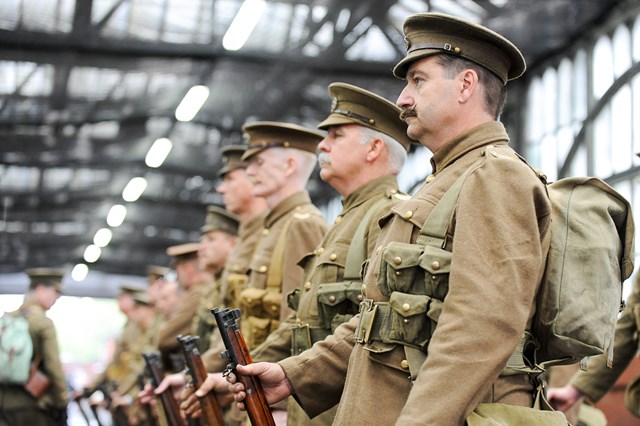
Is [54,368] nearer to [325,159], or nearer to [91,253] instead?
[325,159]

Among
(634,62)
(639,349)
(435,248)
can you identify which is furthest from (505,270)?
(634,62)

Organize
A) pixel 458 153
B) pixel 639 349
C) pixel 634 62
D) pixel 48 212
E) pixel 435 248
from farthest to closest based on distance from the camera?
pixel 48 212, pixel 634 62, pixel 639 349, pixel 458 153, pixel 435 248

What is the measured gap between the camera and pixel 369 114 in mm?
4754

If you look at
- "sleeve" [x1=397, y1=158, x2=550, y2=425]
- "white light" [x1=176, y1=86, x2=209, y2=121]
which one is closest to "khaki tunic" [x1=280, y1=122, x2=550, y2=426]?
"sleeve" [x1=397, y1=158, x2=550, y2=425]

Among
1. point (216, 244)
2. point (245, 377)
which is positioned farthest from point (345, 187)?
point (216, 244)

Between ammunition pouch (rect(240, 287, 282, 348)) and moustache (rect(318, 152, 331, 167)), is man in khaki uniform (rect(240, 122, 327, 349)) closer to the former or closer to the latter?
ammunition pouch (rect(240, 287, 282, 348))

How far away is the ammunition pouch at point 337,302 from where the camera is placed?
431cm

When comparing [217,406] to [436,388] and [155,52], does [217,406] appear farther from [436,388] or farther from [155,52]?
[155,52]

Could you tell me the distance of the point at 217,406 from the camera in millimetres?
5422

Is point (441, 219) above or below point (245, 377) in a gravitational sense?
above

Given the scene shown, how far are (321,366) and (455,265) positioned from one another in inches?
40.6

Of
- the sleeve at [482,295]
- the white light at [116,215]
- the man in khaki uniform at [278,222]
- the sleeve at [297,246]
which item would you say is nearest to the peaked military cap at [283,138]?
the man in khaki uniform at [278,222]

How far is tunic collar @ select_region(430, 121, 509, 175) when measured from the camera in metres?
3.21

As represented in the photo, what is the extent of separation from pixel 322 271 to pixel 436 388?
6.20 feet
